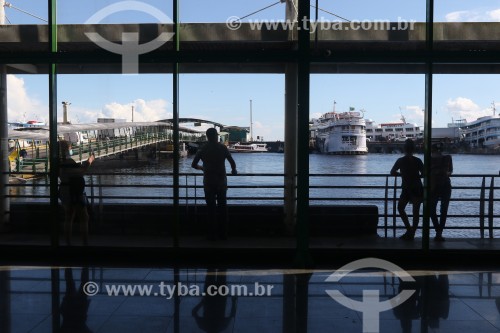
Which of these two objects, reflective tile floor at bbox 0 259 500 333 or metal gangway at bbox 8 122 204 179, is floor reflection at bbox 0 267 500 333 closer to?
reflective tile floor at bbox 0 259 500 333

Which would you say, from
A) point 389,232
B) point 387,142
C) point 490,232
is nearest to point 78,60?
point 387,142

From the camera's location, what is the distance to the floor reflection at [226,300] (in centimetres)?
429

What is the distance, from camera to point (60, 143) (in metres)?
6.60

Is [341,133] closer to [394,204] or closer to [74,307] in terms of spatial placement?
[394,204]

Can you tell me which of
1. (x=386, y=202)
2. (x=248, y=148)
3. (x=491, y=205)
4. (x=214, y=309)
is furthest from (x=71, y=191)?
(x=491, y=205)

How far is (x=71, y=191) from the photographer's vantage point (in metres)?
6.76

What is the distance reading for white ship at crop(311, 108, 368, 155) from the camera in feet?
22.6

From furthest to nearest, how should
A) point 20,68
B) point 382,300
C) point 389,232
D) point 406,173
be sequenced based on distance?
1. point 389,232
2. point 406,173
3. point 20,68
4. point 382,300

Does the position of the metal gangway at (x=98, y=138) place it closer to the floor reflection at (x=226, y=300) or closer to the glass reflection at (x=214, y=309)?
the floor reflection at (x=226, y=300)

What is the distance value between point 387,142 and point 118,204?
421 cm

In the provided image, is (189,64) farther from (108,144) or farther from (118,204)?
(118,204)

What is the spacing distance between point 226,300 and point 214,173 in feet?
8.43

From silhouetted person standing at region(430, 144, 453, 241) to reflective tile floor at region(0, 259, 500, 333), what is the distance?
3.93ft

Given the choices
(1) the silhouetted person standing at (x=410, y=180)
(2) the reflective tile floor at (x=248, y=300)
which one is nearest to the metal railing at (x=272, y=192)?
(1) the silhouetted person standing at (x=410, y=180)
